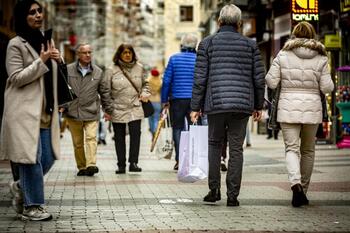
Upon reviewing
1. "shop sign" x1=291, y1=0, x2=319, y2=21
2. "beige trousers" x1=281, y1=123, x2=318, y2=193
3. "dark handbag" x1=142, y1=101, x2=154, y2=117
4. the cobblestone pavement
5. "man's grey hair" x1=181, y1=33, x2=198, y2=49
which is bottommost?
the cobblestone pavement

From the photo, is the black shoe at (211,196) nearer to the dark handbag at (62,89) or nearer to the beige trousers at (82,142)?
the dark handbag at (62,89)

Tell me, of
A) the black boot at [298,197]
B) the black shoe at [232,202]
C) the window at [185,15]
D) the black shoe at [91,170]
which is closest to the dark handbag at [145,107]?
the black shoe at [91,170]

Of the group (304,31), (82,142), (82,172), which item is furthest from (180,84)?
(304,31)

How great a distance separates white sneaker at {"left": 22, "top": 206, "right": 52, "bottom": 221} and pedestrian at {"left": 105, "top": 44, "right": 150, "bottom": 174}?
5.47 m

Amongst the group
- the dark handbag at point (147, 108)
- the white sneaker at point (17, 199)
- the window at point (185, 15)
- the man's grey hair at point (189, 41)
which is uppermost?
the window at point (185, 15)

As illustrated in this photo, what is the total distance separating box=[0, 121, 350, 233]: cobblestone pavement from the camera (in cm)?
763

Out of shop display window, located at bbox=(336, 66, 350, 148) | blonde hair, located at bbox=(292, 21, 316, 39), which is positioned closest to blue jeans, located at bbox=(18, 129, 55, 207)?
blonde hair, located at bbox=(292, 21, 316, 39)

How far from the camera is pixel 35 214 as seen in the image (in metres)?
7.98

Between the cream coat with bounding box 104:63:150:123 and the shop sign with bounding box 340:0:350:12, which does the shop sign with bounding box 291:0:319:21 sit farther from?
the shop sign with bounding box 340:0:350:12

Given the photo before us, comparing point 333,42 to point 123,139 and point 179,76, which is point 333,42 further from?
point 123,139

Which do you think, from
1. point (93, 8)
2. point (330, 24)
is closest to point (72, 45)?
point (93, 8)

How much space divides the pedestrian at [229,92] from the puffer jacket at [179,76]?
3942 mm

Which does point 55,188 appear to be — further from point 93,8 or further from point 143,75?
point 93,8

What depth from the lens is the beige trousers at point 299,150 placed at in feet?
30.7
